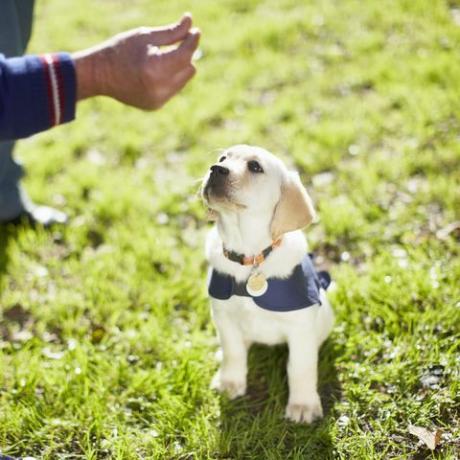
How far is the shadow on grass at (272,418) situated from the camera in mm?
2711

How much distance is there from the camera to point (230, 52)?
19.9 feet

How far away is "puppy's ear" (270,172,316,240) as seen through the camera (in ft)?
8.40

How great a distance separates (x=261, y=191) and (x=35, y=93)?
0.92 metres

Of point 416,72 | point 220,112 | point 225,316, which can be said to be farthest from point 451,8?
point 225,316

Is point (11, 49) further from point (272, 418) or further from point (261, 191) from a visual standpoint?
point (272, 418)

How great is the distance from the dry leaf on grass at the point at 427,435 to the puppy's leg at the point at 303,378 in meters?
0.38

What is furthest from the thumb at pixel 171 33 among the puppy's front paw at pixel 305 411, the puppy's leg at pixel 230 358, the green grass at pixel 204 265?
the puppy's front paw at pixel 305 411

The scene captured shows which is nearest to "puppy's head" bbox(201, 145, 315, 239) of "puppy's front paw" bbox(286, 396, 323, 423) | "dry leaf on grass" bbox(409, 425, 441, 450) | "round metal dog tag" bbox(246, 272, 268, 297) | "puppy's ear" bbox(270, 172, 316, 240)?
"puppy's ear" bbox(270, 172, 316, 240)

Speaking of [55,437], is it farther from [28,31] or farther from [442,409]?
[28,31]

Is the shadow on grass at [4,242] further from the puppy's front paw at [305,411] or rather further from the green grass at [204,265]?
the puppy's front paw at [305,411]

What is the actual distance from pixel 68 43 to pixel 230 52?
1666mm

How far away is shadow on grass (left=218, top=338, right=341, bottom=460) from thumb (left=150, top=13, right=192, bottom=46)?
1473mm

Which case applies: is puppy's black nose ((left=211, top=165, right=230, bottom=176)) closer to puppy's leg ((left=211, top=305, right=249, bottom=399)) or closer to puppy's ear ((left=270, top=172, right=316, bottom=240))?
puppy's ear ((left=270, top=172, right=316, bottom=240))

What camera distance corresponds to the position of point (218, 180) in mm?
2600
